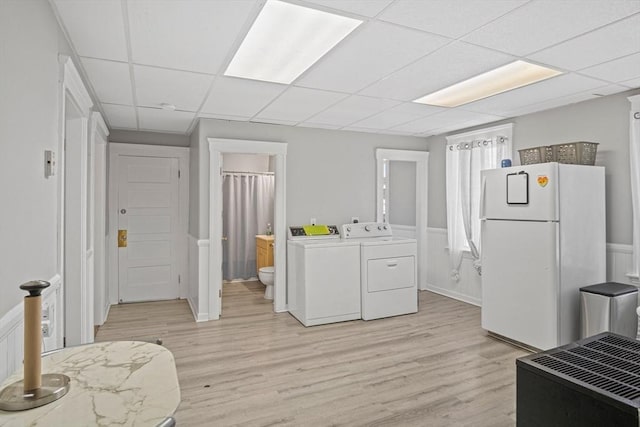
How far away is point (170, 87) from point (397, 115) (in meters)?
2.45

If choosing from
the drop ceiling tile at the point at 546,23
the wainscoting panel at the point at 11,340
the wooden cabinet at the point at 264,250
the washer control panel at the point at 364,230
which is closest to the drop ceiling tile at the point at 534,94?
the drop ceiling tile at the point at 546,23

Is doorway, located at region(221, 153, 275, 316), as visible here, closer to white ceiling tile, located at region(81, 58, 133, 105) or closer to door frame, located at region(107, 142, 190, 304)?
door frame, located at region(107, 142, 190, 304)

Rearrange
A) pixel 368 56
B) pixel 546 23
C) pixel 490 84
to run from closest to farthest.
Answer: pixel 546 23, pixel 368 56, pixel 490 84

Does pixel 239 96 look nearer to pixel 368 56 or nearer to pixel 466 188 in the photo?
pixel 368 56

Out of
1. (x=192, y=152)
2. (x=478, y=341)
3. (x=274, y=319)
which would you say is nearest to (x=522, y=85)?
(x=478, y=341)

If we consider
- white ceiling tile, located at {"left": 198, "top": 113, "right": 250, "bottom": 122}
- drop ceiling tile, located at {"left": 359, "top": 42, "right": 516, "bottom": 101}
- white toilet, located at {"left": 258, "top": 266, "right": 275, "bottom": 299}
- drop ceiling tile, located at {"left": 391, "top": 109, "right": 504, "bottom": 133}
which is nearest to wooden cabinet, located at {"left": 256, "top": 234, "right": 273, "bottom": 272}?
white toilet, located at {"left": 258, "top": 266, "right": 275, "bottom": 299}

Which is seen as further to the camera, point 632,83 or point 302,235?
point 302,235

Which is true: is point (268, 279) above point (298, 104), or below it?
below

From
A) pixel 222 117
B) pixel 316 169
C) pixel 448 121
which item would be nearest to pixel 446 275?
pixel 448 121

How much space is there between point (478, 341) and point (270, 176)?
14.4ft

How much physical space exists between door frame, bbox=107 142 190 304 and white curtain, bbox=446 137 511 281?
3.85 meters

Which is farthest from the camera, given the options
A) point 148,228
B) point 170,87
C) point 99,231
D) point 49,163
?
point 148,228

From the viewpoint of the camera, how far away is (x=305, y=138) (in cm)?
493

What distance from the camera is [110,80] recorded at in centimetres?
304
